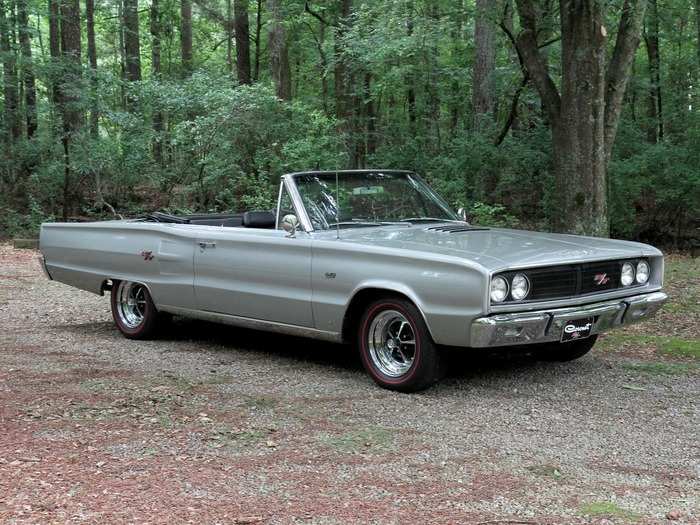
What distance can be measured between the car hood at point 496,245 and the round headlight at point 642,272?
0.34 feet

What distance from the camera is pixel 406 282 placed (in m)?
5.37

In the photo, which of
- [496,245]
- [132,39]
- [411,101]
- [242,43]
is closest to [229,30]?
[132,39]

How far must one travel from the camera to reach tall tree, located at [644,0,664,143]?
57.4 ft

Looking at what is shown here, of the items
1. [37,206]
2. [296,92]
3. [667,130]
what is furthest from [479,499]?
[296,92]

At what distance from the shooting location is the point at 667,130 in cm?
1694

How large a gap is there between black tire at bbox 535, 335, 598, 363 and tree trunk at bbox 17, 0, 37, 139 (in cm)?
1582

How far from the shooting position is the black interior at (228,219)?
6891 millimetres

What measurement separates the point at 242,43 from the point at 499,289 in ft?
64.4

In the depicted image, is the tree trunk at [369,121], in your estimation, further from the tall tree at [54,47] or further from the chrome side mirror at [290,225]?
the chrome side mirror at [290,225]

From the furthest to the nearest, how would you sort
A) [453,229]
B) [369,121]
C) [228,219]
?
1. [369,121]
2. [228,219]
3. [453,229]

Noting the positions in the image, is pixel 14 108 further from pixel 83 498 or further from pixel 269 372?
pixel 83 498

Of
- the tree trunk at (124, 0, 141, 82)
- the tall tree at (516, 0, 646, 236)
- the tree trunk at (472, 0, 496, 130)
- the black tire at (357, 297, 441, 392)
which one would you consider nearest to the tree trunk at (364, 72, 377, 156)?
the tree trunk at (472, 0, 496, 130)

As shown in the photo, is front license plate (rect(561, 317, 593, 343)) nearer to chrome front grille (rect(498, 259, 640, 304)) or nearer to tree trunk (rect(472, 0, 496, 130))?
chrome front grille (rect(498, 259, 640, 304))

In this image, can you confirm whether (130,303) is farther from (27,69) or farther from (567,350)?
(27,69)
